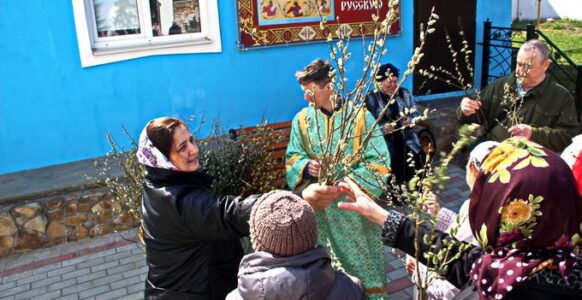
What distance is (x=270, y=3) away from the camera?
5.85 metres

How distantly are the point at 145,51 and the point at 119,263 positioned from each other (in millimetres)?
2261

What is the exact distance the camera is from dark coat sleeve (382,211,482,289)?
6.56ft

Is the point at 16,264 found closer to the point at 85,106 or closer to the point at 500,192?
the point at 85,106

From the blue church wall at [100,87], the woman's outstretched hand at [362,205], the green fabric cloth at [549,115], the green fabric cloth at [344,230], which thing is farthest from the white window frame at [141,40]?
the woman's outstretched hand at [362,205]

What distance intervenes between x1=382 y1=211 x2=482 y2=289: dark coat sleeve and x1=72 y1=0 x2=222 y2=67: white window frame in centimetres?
407

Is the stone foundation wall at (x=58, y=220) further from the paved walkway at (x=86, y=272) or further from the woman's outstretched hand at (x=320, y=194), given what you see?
the woman's outstretched hand at (x=320, y=194)

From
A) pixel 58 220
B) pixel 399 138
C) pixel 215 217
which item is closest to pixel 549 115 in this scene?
pixel 399 138

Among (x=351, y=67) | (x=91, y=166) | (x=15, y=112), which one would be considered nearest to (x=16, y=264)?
(x=91, y=166)

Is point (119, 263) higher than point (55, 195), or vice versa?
point (55, 195)

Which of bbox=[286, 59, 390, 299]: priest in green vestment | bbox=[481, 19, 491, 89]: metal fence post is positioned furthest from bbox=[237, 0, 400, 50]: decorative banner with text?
bbox=[286, 59, 390, 299]: priest in green vestment

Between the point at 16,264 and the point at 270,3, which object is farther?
the point at 270,3

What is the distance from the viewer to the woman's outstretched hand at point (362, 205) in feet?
7.53

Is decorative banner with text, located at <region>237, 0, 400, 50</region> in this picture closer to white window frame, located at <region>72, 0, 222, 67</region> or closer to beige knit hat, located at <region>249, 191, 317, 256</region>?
white window frame, located at <region>72, 0, 222, 67</region>

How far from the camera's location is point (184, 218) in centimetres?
227
